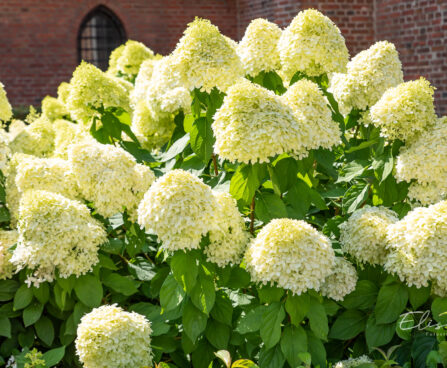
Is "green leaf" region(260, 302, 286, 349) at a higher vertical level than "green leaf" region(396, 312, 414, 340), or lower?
higher

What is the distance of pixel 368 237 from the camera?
2.13m

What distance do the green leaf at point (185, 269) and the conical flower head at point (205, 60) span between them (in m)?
0.70

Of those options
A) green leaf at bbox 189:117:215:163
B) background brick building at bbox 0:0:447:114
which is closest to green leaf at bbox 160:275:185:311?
green leaf at bbox 189:117:215:163

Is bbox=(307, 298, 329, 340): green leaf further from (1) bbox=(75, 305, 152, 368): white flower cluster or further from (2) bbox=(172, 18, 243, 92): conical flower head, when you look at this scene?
(2) bbox=(172, 18, 243, 92): conical flower head

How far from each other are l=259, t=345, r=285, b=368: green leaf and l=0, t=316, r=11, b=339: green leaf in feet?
3.27

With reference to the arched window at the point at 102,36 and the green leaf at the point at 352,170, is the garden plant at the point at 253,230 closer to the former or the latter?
the green leaf at the point at 352,170

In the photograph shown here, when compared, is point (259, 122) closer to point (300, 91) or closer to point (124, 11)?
point (300, 91)

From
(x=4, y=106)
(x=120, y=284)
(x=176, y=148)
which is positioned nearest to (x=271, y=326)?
(x=120, y=284)

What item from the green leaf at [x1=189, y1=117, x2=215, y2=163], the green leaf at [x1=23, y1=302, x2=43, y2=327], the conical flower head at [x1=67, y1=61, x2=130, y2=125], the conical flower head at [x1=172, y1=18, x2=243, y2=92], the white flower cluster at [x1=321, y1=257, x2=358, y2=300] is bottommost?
the green leaf at [x1=23, y1=302, x2=43, y2=327]

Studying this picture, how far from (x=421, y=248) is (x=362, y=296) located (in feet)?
1.00

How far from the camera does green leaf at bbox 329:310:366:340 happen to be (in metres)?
2.17

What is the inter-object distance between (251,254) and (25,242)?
80 cm

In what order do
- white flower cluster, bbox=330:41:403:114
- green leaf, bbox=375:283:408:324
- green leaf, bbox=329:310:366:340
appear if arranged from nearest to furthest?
green leaf, bbox=375:283:408:324
green leaf, bbox=329:310:366:340
white flower cluster, bbox=330:41:403:114

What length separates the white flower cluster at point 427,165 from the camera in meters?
2.25
